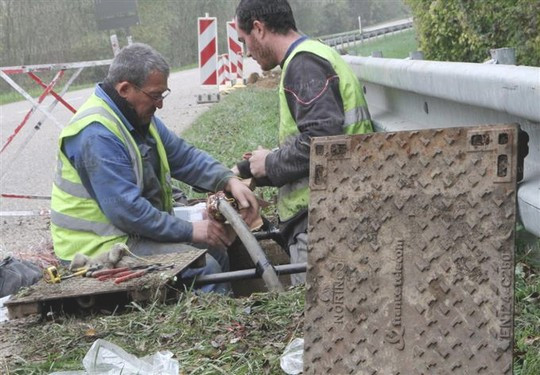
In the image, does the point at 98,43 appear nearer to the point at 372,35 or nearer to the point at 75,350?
the point at 372,35

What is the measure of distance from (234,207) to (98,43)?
1760 inches

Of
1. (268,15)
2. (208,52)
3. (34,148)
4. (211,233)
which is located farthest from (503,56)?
(208,52)

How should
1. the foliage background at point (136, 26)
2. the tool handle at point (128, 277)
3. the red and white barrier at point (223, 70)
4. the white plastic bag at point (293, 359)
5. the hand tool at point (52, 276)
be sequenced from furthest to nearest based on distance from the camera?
the foliage background at point (136, 26) → the red and white barrier at point (223, 70) → the hand tool at point (52, 276) → the tool handle at point (128, 277) → the white plastic bag at point (293, 359)

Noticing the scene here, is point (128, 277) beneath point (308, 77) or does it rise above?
beneath

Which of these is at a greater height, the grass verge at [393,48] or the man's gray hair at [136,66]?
the man's gray hair at [136,66]

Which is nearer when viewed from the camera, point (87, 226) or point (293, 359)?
point (293, 359)

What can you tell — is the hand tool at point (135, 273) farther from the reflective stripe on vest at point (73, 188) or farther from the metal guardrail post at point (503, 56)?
the metal guardrail post at point (503, 56)

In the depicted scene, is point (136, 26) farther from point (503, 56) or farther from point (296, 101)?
point (503, 56)

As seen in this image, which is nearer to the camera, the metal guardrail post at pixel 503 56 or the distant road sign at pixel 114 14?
the metal guardrail post at pixel 503 56

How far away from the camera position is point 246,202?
5.19 metres

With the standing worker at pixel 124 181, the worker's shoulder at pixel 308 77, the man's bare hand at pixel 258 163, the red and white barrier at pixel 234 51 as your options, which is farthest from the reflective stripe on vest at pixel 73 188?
the red and white barrier at pixel 234 51

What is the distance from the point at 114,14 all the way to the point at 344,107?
21.9ft

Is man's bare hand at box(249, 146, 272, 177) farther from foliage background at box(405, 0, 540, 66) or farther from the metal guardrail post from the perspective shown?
foliage background at box(405, 0, 540, 66)

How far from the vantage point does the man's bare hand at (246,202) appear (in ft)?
17.1
